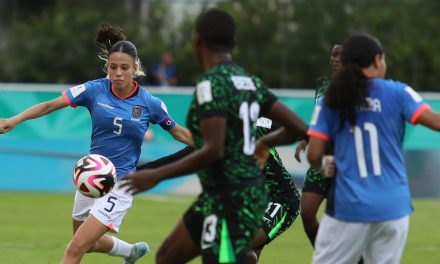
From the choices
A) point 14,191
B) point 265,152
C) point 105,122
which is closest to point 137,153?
point 105,122

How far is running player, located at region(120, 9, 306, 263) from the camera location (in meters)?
6.38

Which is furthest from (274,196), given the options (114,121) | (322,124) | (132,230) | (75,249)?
(132,230)

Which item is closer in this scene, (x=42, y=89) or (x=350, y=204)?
(x=350, y=204)

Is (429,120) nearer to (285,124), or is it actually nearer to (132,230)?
(285,124)

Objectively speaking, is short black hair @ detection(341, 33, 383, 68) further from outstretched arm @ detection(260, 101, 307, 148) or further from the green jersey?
the green jersey

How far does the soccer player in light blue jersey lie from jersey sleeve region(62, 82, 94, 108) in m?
3.12

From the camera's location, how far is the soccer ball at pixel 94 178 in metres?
8.29

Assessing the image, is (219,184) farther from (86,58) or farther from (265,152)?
(86,58)

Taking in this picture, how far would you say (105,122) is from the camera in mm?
9250

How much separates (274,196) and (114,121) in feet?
5.13

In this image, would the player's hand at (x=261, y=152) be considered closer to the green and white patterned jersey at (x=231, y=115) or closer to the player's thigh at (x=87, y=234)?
the green and white patterned jersey at (x=231, y=115)

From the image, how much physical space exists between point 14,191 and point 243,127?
41.6 ft

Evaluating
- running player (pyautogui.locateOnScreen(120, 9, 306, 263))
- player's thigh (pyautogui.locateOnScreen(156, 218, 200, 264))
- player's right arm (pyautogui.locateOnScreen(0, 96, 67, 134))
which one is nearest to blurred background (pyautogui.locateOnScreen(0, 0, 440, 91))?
player's right arm (pyautogui.locateOnScreen(0, 96, 67, 134))

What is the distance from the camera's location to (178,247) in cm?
694
